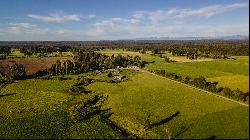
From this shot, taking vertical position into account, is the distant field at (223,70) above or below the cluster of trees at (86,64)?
above

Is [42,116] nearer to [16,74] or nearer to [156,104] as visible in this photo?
[156,104]

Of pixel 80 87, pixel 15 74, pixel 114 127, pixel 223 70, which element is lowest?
pixel 80 87

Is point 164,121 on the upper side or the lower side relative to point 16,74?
upper

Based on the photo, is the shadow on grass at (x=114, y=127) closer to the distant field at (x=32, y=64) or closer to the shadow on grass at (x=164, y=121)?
the shadow on grass at (x=164, y=121)

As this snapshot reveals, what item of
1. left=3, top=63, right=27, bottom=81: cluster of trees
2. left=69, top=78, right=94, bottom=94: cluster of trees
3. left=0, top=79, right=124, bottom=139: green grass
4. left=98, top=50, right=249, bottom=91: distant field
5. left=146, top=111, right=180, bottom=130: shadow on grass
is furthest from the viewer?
left=3, top=63, right=27, bottom=81: cluster of trees

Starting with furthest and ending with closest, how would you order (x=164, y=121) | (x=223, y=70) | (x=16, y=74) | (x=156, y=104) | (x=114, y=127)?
(x=16, y=74), (x=223, y=70), (x=156, y=104), (x=114, y=127), (x=164, y=121)

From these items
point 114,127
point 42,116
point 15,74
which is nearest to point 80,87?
point 15,74

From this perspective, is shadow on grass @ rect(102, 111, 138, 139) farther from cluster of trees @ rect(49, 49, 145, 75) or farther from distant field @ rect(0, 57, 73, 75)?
distant field @ rect(0, 57, 73, 75)

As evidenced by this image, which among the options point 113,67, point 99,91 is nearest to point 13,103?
point 99,91

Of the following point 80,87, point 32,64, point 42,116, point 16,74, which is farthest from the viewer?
point 32,64

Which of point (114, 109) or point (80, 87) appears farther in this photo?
point (80, 87)

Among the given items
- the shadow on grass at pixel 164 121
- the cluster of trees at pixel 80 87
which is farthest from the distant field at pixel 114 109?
the cluster of trees at pixel 80 87

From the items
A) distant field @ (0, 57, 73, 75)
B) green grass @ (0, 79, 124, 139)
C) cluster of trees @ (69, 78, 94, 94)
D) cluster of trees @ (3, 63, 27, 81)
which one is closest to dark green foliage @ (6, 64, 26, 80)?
cluster of trees @ (3, 63, 27, 81)
